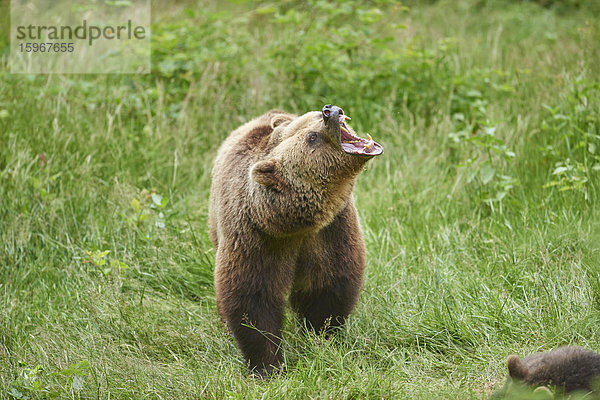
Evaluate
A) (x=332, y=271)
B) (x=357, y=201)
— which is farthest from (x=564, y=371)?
(x=357, y=201)

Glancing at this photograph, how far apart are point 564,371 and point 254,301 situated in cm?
172

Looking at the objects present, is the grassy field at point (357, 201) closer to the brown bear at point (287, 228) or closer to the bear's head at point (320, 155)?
the brown bear at point (287, 228)

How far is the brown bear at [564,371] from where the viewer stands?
304 cm

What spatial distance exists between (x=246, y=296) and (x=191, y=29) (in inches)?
201

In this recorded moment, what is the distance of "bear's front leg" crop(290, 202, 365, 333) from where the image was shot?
4137 mm

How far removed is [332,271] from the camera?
417 centimetres

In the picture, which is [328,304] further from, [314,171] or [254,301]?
[314,171]

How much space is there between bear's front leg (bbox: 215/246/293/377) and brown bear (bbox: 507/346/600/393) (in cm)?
147

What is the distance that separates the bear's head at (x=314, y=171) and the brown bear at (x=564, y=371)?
1270 mm

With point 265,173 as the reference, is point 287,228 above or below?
below

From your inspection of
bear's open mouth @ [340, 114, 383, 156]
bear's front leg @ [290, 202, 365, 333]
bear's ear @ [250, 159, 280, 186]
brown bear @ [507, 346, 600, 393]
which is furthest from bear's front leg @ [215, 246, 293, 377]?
brown bear @ [507, 346, 600, 393]

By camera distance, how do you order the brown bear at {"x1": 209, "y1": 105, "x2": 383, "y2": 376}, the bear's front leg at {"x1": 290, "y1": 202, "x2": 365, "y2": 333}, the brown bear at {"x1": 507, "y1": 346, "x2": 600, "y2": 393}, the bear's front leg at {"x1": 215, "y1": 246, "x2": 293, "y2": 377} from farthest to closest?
the bear's front leg at {"x1": 290, "y1": 202, "x2": 365, "y2": 333} → the bear's front leg at {"x1": 215, "y1": 246, "x2": 293, "y2": 377} → the brown bear at {"x1": 209, "y1": 105, "x2": 383, "y2": 376} → the brown bear at {"x1": 507, "y1": 346, "x2": 600, "y2": 393}

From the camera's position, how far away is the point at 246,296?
13.1 feet

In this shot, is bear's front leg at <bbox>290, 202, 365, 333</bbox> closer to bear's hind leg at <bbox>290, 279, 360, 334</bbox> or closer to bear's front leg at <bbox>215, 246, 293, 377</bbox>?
bear's hind leg at <bbox>290, 279, 360, 334</bbox>
